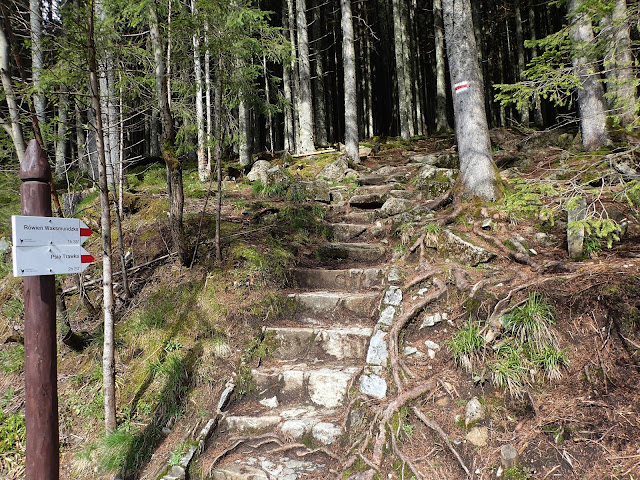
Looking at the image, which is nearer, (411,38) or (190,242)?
(190,242)

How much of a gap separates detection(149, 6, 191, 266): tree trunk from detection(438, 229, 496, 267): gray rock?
3.61m

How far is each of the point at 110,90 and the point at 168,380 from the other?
12.8 feet

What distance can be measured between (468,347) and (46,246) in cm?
347

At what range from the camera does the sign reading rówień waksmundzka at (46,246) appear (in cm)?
215

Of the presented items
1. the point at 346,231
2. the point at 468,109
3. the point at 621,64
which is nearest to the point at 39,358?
the point at 346,231

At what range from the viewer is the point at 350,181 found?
8.92 m

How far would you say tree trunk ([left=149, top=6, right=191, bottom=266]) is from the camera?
441cm

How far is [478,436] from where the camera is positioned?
2816mm

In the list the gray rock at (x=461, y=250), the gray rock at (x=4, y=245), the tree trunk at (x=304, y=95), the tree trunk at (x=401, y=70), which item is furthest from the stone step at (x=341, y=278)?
the tree trunk at (x=401, y=70)

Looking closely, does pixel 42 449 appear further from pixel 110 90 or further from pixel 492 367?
pixel 110 90

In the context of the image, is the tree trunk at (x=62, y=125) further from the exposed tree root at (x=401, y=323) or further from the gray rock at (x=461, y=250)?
the gray rock at (x=461, y=250)

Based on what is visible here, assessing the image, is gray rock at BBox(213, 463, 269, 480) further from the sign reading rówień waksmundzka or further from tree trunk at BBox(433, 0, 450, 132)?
tree trunk at BBox(433, 0, 450, 132)

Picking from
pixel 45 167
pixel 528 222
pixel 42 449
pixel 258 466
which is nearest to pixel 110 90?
pixel 45 167

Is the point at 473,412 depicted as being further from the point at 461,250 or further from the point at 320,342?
the point at 461,250
